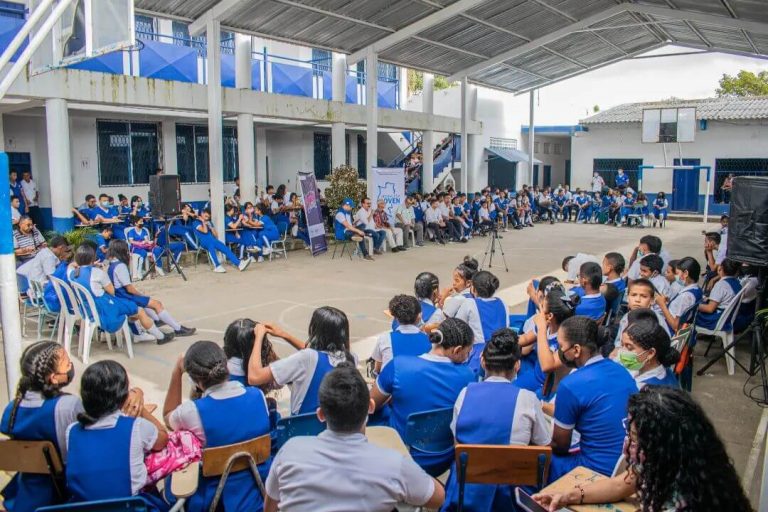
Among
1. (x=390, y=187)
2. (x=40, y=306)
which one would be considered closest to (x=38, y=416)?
(x=40, y=306)

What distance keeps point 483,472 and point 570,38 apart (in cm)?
1822

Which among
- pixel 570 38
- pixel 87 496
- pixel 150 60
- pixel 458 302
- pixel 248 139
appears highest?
pixel 570 38

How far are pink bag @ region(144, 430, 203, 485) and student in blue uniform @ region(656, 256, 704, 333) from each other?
4232 millimetres

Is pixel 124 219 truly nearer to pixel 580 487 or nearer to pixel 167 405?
pixel 167 405

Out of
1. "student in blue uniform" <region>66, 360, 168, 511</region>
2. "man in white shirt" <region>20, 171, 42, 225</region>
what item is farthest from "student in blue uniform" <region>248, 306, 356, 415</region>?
"man in white shirt" <region>20, 171, 42, 225</region>

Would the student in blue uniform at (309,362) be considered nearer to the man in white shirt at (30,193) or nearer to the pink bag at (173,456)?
the pink bag at (173,456)

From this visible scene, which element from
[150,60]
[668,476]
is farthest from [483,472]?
[150,60]

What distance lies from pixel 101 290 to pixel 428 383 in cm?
434

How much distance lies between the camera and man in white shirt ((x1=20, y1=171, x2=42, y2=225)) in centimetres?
1320

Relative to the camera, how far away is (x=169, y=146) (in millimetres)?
15914

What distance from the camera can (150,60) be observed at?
12.8 meters

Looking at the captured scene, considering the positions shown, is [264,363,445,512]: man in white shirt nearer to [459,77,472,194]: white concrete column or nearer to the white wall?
[459,77,472,194]: white concrete column

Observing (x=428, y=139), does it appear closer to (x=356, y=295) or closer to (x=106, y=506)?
(x=356, y=295)

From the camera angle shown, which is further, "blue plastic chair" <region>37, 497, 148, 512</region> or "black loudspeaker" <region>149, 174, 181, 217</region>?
"black loudspeaker" <region>149, 174, 181, 217</region>
